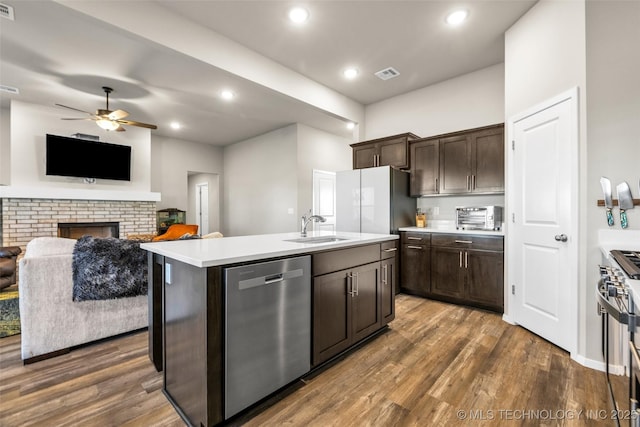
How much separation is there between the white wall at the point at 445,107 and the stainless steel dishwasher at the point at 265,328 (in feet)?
11.5

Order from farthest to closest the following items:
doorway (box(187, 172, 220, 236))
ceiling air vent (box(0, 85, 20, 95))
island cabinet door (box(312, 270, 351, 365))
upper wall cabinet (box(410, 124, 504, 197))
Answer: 1. doorway (box(187, 172, 220, 236))
2. ceiling air vent (box(0, 85, 20, 95))
3. upper wall cabinet (box(410, 124, 504, 197))
4. island cabinet door (box(312, 270, 351, 365))

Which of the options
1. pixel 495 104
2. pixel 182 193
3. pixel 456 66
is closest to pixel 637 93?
pixel 495 104

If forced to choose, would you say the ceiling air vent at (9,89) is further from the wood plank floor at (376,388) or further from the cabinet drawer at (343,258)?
the cabinet drawer at (343,258)

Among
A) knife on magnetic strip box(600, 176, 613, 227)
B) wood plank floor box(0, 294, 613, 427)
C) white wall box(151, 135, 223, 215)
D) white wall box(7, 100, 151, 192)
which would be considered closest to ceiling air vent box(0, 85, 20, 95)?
white wall box(7, 100, 151, 192)

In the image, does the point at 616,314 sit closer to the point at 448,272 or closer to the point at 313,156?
the point at 448,272

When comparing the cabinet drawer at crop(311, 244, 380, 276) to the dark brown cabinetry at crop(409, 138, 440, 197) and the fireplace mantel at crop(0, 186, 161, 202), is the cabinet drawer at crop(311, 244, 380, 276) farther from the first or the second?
the fireplace mantel at crop(0, 186, 161, 202)

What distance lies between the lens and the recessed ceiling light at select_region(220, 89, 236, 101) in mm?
4332

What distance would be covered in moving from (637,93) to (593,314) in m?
1.61

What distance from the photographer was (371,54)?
139 inches

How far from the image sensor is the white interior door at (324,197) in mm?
6266

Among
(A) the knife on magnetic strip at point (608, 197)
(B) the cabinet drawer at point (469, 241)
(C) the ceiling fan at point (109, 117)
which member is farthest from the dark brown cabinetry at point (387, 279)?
(C) the ceiling fan at point (109, 117)

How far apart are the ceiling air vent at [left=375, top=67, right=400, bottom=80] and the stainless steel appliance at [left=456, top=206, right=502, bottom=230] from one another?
2114 millimetres

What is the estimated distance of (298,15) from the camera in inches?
111

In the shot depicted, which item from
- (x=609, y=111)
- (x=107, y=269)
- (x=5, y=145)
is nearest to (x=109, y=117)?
(x=5, y=145)
